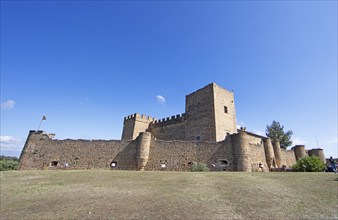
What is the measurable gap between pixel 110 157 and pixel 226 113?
618 inches

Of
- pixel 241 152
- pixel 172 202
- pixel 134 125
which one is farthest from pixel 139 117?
pixel 172 202

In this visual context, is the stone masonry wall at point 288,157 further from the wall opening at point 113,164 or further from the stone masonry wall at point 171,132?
the wall opening at point 113,164

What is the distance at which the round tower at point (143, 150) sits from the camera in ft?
61.5

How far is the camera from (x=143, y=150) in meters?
19.0

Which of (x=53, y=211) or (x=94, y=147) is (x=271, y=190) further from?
(x=94, y=147)

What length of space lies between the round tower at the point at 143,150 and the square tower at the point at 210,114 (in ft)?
25.5

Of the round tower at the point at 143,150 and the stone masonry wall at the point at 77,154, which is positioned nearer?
the round tower at the point at 143,150

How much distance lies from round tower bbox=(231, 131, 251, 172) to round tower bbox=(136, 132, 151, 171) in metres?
8.71

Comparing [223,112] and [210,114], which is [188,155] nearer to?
[210,114]

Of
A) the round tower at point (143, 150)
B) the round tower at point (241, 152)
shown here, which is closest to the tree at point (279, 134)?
the round tower at point (241, 152)

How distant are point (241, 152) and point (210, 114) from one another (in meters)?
7.05

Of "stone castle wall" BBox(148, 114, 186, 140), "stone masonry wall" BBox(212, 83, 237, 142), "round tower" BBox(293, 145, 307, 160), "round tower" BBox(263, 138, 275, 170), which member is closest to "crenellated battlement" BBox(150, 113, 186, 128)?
"stone castle wall" BBox(148, 114, 186, 140)

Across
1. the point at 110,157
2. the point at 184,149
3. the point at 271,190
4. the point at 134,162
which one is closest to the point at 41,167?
the point at 110,157

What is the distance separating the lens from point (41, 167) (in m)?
19.2
